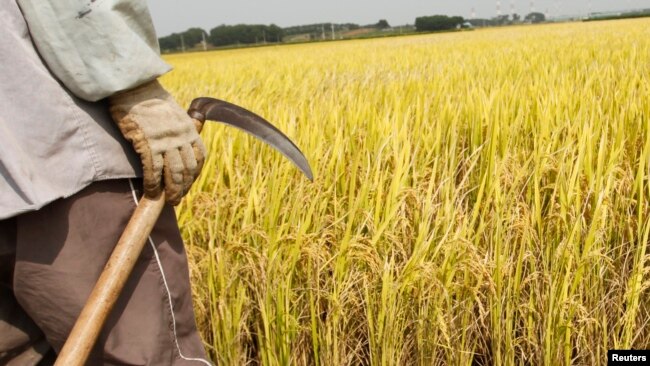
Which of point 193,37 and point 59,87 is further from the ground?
point 193,37

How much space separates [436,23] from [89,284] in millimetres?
51985

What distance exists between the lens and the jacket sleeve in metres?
0.90

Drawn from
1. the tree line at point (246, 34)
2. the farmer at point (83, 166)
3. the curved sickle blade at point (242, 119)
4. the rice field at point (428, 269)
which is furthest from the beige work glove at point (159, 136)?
the tree line at point (246, 34)

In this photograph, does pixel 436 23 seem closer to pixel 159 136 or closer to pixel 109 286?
pixel 159 136

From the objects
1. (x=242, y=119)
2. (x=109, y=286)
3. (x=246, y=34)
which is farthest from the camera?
(x=246, y=34)

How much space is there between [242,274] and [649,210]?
3.45ft

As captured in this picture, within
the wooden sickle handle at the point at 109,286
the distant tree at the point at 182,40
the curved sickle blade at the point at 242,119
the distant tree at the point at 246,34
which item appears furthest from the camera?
the distant tree at the point at 246,34

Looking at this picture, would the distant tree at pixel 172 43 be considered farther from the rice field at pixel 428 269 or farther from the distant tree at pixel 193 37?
the rice field at pixel 428 269

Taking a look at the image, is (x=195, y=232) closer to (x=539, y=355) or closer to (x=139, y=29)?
(x=139, y=29)

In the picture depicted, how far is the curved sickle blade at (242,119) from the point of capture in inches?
44.9

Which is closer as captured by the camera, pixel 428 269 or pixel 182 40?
pixel 428 269

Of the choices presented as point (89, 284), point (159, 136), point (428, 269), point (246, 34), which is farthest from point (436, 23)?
point (89, 284)

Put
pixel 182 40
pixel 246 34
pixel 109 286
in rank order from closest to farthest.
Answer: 1. pixel 109 286
2. pixel 182 40
3. pixel 246 34

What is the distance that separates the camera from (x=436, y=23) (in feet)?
164
